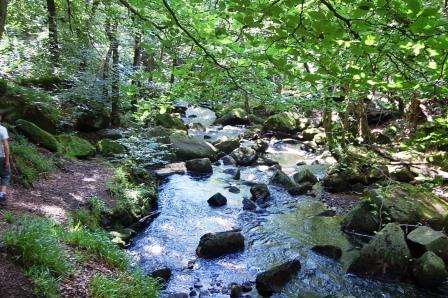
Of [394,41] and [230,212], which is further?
[230,212]

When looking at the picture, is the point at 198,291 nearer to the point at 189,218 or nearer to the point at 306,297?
the point at 306,297

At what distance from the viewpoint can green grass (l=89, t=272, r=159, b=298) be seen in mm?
5191

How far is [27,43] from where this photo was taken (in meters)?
13.4

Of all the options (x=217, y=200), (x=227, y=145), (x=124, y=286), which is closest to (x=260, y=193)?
(x=217, y=200)

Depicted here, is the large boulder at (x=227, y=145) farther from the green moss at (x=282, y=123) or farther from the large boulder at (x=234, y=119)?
the large boulder at (x=234, y=119)

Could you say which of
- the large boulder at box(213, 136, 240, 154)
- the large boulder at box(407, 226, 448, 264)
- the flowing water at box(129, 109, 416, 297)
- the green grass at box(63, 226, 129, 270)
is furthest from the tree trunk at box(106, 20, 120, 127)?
the large boulder at box(407, 226, 448, 264)

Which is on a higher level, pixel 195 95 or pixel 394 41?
pixel 394 41

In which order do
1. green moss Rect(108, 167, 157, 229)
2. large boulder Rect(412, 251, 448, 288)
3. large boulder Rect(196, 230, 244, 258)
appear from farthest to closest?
1. green moss Rect(108, 167, 157, 229)
2. large boulder Rect(196, 230, 244, 258)
3. large boulder Rect(412, 251, 448, 288)

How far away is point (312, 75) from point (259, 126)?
69.1 feet

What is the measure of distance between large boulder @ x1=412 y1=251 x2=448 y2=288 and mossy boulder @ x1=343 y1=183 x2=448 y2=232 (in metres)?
1.97

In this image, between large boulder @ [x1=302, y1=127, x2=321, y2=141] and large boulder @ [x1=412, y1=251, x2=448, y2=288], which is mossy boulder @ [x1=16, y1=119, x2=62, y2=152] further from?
large boulder @ [x1=302, y1=127, x2=321, y2=141]

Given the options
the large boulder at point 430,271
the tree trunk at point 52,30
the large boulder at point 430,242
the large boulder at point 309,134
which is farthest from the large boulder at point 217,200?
the large boulder at point 309,134

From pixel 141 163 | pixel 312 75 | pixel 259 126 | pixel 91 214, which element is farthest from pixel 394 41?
pixel 259 126

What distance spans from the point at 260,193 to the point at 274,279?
4987mm
